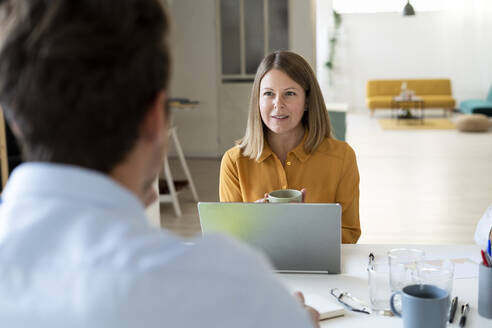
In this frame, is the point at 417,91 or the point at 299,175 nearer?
the point at 299,175

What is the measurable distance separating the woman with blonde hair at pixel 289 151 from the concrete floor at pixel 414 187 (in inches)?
81.7

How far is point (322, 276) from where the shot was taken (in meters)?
1.66

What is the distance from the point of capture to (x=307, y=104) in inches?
94.6

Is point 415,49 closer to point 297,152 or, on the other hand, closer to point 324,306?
point 297,152

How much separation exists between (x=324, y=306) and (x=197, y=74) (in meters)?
6.58

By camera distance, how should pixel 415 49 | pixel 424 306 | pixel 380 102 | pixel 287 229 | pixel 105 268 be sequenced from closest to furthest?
pixel 105 268, pixel 424 306, pixel 287 229, pixel 380 102, pixel 415 49

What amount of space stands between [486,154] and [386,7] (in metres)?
6.02

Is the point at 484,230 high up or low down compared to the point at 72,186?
down

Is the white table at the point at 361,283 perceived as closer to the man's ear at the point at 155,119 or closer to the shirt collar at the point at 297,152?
the shirt collar at the point at 297,152

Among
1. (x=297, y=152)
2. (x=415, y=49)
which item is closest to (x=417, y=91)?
(x=415, y=49)

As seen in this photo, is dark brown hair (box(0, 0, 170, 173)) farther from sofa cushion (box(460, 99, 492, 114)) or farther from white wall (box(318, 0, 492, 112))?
white wall (box(318, 0, 492, 112))

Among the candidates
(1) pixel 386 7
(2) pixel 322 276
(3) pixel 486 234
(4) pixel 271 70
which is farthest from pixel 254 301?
(1) pixel 386 7

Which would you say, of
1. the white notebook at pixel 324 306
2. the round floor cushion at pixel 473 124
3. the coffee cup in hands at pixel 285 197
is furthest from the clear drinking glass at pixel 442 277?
the round floor cushion at pixel 473 124

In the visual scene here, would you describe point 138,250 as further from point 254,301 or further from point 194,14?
point 194,14
